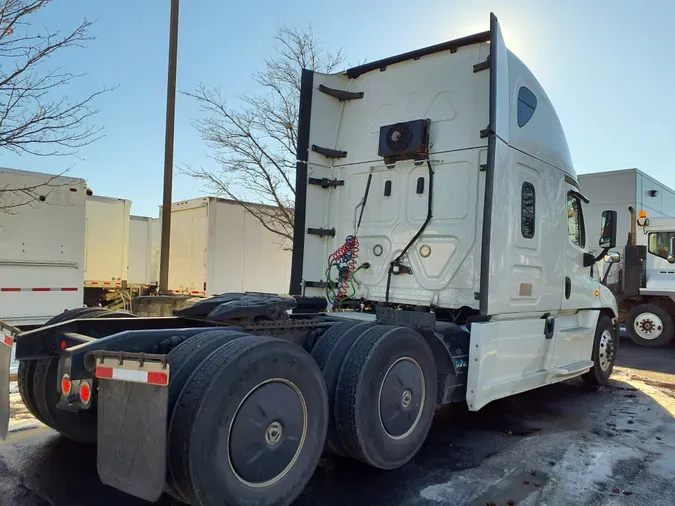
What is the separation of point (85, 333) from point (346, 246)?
293 cm

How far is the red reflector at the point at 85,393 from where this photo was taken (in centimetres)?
307

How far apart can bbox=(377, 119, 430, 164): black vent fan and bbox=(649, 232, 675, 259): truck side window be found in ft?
31.3

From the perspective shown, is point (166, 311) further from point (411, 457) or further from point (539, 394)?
point (539, 394)

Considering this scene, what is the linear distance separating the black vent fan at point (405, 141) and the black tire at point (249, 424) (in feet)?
9.79

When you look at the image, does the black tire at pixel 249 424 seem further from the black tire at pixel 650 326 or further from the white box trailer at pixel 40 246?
the black tire at pixel 650 326

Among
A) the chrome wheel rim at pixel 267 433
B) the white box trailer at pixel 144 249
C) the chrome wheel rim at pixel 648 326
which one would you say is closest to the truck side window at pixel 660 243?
the chrome wheel rim at pixel 648 326

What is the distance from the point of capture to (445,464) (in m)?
4.47

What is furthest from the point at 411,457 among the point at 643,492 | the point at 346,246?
the point at 346,246

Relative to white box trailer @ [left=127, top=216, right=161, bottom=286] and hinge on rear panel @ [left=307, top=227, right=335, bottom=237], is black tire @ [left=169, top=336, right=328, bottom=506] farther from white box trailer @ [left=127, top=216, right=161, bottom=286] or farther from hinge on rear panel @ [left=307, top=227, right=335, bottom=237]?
white box trailer @ [left=127, top=216, right=161, bottom=286]

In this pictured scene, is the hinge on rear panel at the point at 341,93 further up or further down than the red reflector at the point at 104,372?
further up

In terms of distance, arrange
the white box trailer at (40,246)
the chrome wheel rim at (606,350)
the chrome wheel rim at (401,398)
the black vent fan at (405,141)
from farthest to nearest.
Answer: the white box trailer at (40,246), the chrome wheel rim at (606,350), the black vent fan at (405,141), the chrome wheel rim at (401,398)

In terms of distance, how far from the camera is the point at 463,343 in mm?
4992

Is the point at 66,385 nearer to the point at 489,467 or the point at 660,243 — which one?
the point at 489,467

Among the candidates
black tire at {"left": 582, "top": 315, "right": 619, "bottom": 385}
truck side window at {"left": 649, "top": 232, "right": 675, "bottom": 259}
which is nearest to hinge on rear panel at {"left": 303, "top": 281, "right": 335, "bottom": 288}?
black tire at {"left": 582, "top": 315, "right": 619, "bottom": 385}
